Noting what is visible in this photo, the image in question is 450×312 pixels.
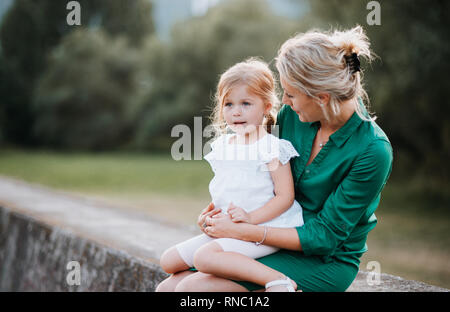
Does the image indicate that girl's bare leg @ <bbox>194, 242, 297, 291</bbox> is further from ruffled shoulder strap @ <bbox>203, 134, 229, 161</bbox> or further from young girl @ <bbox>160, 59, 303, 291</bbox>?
ruffled shoulder strap @ <bbox>203, 134, 229, 161</bbox>

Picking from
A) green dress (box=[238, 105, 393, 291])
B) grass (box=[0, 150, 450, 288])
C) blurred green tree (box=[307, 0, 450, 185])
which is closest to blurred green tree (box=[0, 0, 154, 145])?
grass (box=[0, 150, 450, 288])

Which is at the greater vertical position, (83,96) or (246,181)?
(83,96)

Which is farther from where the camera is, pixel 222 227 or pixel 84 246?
pixel 84 246

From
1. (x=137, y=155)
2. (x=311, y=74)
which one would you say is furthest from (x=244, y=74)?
(x=137, y=155)

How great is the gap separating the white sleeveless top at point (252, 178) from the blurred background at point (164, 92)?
7397mm

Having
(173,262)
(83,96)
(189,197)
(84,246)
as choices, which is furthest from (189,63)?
(173,262)

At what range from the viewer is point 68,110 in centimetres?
3241

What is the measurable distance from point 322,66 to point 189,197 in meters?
13.0

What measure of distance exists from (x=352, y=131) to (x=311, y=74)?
0.37 m

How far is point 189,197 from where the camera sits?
14977 mm

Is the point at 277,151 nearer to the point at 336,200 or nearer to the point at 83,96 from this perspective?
the point at 336,200

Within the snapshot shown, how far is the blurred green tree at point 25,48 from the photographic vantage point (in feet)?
107
